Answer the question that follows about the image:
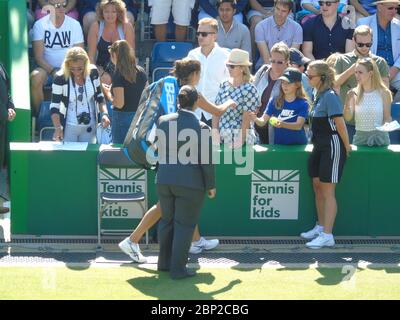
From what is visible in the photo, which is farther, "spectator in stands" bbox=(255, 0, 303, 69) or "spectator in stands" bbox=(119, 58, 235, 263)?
"spectator in stands" bbox=(255, 0, 303, 69)

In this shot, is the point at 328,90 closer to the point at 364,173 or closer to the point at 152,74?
the point at 364,173

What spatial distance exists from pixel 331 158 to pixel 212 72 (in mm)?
2281

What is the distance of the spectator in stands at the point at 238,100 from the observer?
33.7 feet

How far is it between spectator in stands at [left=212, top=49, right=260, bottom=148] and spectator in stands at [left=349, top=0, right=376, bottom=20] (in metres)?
4.19

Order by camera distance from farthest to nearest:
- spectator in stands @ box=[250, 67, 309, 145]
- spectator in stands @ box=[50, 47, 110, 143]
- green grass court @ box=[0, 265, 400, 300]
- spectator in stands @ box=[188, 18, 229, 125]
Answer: spectator in stands @ box=[188, 18, 229, 125]
spectator in stands @ box=[50, 47, 110, 143]
spectator in stands @ box=[250, 67, 309, 145]
green grass court @ box=[0, 265, 400, 300]

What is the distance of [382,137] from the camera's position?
10484mm

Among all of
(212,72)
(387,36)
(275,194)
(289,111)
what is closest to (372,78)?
(289,111)

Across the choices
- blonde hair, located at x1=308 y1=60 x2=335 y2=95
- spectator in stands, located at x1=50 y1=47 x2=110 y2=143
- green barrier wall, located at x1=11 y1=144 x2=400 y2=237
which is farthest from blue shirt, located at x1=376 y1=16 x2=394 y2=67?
spectator in stands, located at x1=50 y1=47 x2=110 y2=143

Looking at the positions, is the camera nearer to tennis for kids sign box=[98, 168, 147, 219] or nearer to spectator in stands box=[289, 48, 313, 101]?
tennis for kids sign box=[98, 168, 147, 219]

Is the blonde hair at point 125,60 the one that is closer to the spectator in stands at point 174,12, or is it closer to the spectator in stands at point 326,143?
the spectator in stands at point 326,143

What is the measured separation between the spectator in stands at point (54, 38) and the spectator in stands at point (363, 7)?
13.1 ft

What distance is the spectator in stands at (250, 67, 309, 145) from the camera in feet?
33.0

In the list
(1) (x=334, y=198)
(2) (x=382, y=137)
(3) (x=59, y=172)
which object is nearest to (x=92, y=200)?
(3) (x=59, y=172)

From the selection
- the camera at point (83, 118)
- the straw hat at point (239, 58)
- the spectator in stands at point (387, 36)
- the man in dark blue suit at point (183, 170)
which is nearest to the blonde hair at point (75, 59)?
the camera at point (83, 118)
